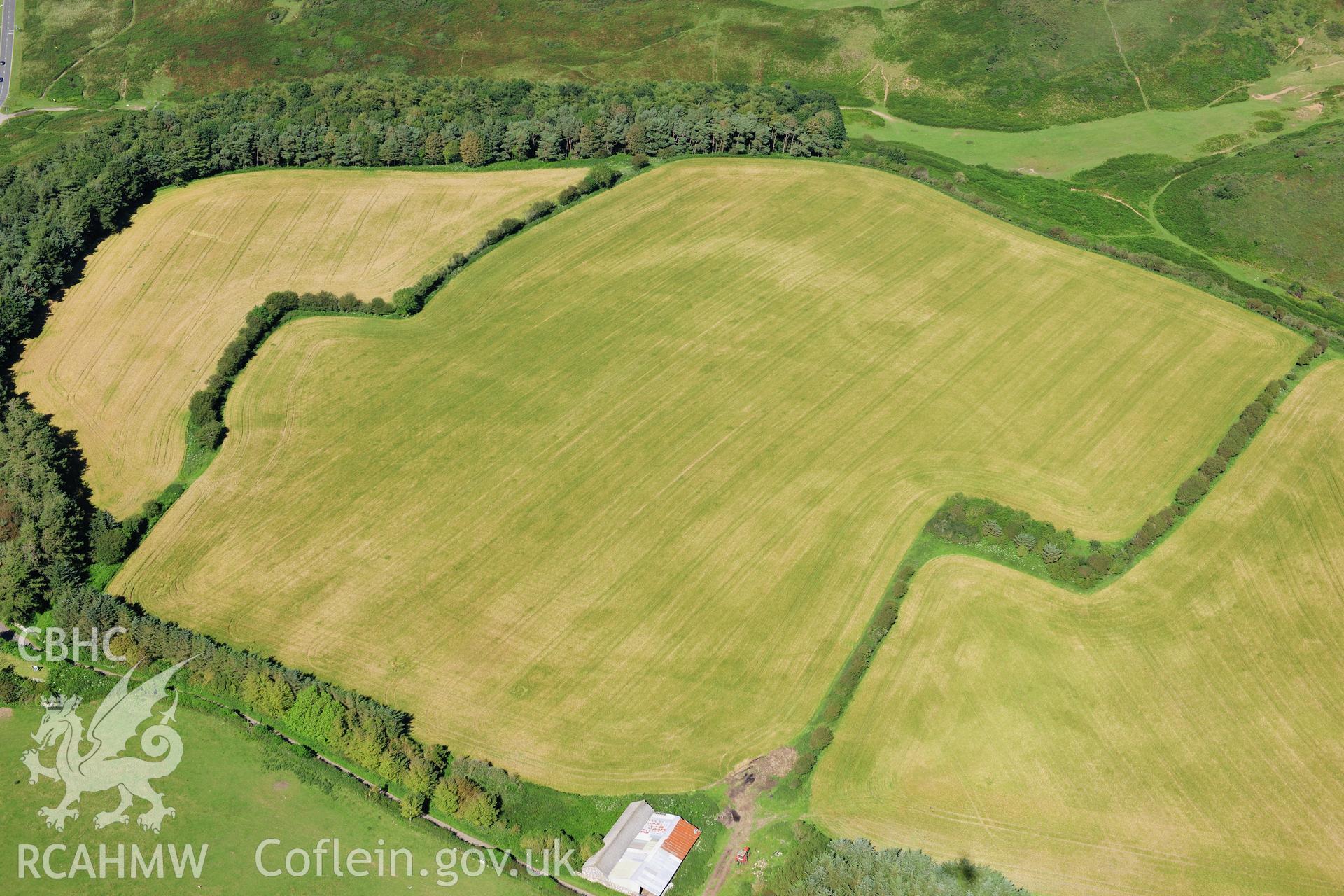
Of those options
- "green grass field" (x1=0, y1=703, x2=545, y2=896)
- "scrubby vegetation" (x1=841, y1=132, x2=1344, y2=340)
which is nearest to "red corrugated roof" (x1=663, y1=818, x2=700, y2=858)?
"green grass field" (x1=0, y1=703, x2=545, y2=896)

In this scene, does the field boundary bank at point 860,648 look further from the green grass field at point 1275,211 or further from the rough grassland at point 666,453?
the green grass field at point 1275,211

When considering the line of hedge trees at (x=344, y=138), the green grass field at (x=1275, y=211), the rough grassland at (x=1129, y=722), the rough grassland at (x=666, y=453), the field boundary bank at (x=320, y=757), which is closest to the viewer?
the field boundary bank at (x=320, y=757)

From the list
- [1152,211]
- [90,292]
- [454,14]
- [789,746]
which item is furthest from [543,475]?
[454,14]

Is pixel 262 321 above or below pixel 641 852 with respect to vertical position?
above

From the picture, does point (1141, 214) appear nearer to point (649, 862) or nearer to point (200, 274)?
point (649, 862)

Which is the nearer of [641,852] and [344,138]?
[641,852]

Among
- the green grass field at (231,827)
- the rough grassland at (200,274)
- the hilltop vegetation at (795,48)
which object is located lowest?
the green grass field at (231,827)

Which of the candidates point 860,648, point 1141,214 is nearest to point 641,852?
point 860,648

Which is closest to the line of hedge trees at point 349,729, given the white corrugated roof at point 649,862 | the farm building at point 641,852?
the farm building at point 641,852

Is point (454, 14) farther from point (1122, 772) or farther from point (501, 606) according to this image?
point (1122, 772)
